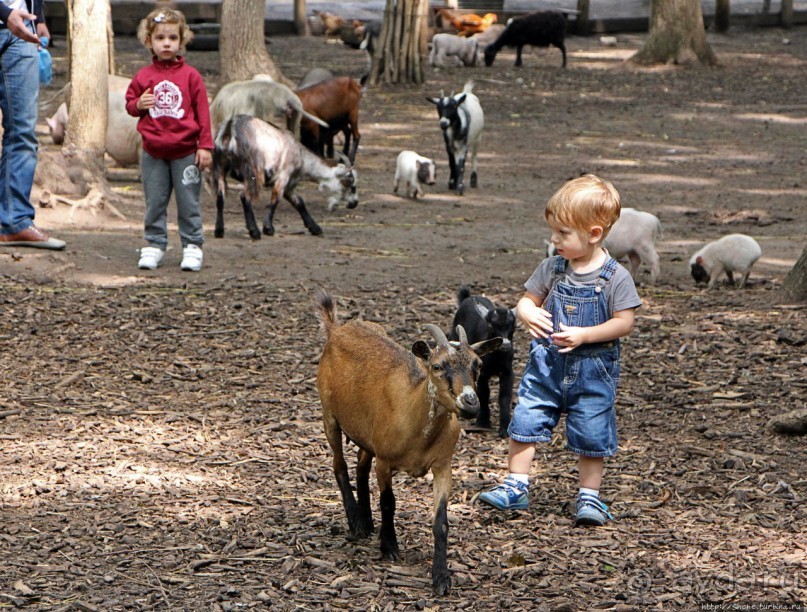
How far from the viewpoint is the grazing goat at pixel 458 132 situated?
12500 millimetres

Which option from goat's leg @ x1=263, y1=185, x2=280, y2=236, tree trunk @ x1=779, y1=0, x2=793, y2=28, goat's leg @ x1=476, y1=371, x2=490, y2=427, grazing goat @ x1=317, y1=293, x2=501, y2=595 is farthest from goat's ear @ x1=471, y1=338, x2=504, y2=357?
tree trunk @ x1=779, y1=0, x2=793, y2=28

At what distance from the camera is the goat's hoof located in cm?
383

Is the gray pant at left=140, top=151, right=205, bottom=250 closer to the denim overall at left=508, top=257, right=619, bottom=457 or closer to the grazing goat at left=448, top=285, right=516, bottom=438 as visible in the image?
the grazing goat at left=448, top=285, right=516, bottom=438

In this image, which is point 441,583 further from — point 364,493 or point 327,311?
point 327,311

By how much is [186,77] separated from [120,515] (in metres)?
4.35

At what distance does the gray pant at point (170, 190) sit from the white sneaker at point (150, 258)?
0.09 metres

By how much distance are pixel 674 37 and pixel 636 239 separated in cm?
1486

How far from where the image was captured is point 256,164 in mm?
Answer: 9969

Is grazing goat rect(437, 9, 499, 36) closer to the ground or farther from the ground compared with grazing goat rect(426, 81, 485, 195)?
farther from the ground

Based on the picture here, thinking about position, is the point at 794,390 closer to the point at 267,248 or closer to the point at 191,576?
the point at 191,576

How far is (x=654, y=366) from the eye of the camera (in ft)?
21.3

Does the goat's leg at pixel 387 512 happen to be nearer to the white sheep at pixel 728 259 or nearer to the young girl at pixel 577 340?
the young girl at pixel 577 340

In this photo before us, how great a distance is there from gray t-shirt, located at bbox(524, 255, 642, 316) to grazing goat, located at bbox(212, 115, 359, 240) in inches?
223

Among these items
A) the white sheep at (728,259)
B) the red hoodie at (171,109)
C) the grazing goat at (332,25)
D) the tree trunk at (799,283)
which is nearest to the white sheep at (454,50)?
the grazing goat at (332,25)
